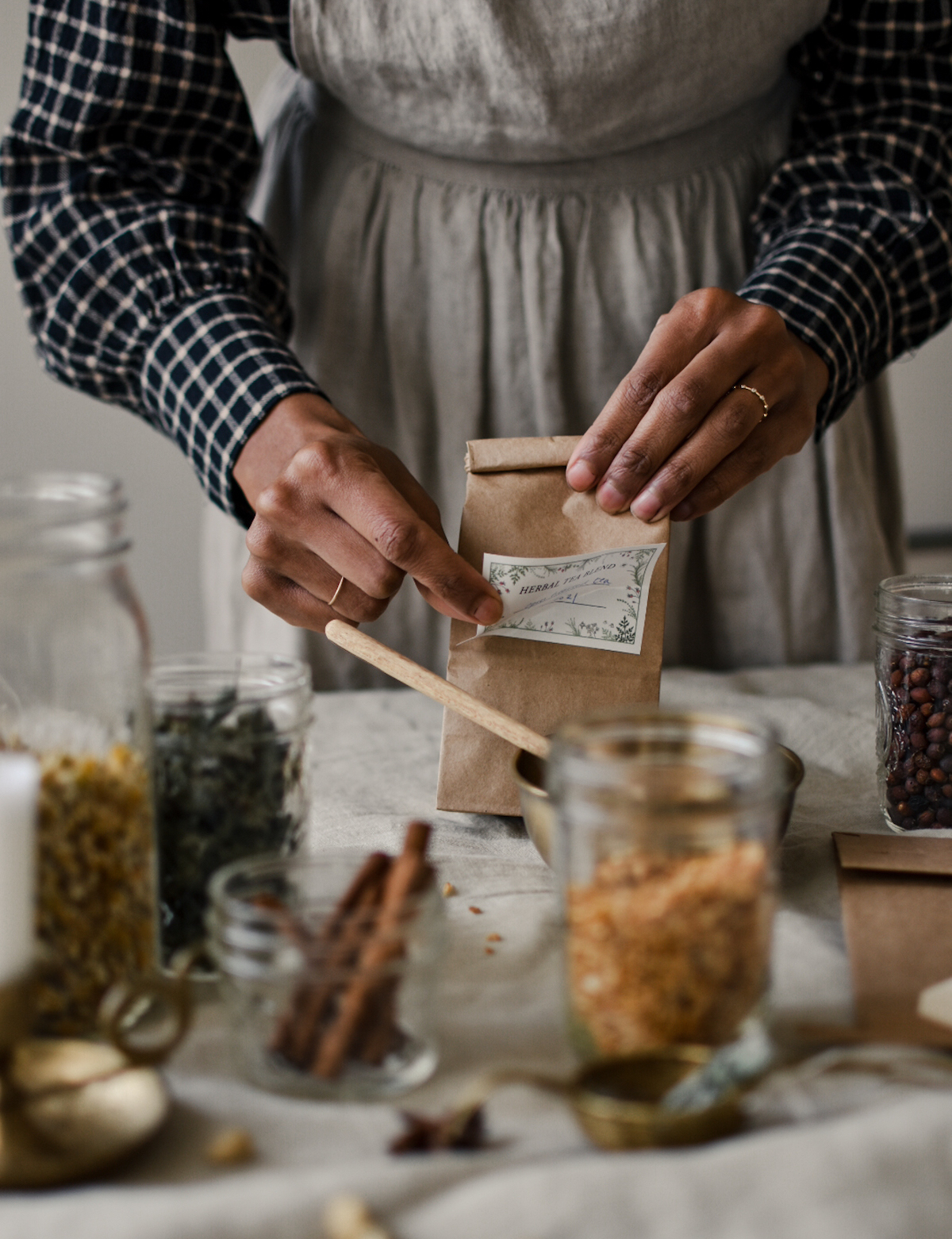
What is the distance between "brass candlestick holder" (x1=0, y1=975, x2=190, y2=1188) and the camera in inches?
16.1

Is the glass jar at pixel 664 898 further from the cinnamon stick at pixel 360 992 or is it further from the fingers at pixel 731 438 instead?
the fingers at pixel 731 438

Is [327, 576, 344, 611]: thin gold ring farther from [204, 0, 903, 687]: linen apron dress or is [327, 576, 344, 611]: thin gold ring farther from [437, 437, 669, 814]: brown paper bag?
[204, 0, 903, 687]: linen apron dress

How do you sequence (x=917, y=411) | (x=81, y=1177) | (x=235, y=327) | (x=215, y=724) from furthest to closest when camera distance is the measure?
1. (x=917, y=411)
2. (x=235, y=327)
3. (x=215, y=724)
4. (x=81, y=1177)

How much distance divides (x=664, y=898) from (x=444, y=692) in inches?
12.8

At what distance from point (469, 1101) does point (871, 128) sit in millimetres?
1062

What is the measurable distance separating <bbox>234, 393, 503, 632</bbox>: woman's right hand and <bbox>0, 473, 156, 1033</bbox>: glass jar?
29 cm

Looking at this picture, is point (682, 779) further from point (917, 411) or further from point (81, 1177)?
point (917, 411)

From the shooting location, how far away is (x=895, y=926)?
0.61 metres

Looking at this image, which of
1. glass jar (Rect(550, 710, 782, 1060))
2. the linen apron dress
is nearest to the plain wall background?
the linen apron dress

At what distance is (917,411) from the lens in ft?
8.24

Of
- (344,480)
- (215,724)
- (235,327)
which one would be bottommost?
(215,724)

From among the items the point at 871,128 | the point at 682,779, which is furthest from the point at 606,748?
the point at 871,128

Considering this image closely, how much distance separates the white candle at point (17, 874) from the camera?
440 millimetres

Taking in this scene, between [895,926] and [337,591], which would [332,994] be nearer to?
[895,926]
